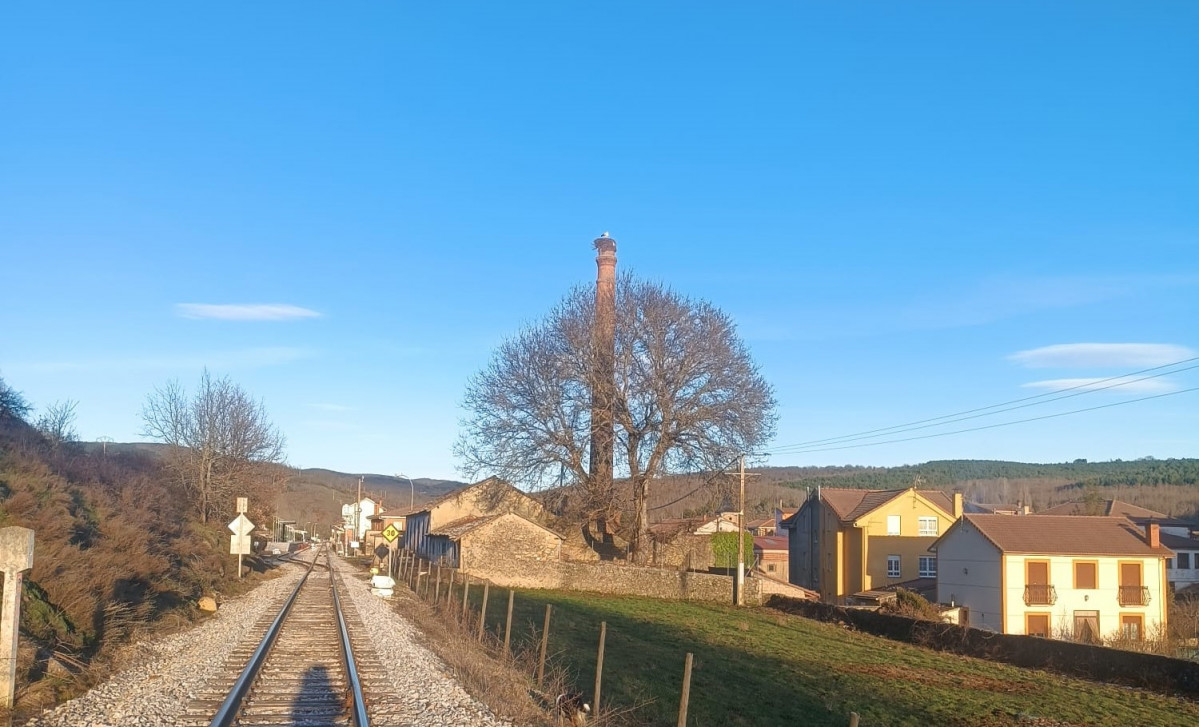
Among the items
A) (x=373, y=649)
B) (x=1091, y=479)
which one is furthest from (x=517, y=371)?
(x=1091, y=479)

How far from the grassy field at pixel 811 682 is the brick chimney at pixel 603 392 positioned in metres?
14.8

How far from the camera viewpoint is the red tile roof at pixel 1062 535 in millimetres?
48406

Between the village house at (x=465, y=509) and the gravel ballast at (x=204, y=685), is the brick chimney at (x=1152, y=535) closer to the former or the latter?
the village house at (x=465, y=509)

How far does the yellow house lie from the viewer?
60.3 metres

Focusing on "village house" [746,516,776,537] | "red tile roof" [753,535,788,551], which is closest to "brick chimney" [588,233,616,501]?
"red tile roof" [753,535,788,551]

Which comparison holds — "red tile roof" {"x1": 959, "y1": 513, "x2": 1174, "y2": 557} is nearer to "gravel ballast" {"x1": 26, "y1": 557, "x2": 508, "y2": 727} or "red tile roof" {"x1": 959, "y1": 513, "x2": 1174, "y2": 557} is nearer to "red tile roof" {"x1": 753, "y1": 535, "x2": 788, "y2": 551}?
"red tile roof" {"x1": 753, "y1": 535, "x2": 788, "y2": 551}

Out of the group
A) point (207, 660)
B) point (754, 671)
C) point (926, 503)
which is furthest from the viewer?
point (926, 503)

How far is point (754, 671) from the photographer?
19.8 meters

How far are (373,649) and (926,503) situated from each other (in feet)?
175

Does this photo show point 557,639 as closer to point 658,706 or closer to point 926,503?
point 658,706

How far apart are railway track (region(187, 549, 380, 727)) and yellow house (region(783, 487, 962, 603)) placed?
158 feet

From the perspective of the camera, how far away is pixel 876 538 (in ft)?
198

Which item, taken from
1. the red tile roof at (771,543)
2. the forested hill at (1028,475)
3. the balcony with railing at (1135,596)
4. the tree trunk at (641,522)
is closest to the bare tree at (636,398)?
the tree trunk at (641,522)

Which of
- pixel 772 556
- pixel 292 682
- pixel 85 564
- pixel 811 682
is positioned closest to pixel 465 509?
pixel 772 556
